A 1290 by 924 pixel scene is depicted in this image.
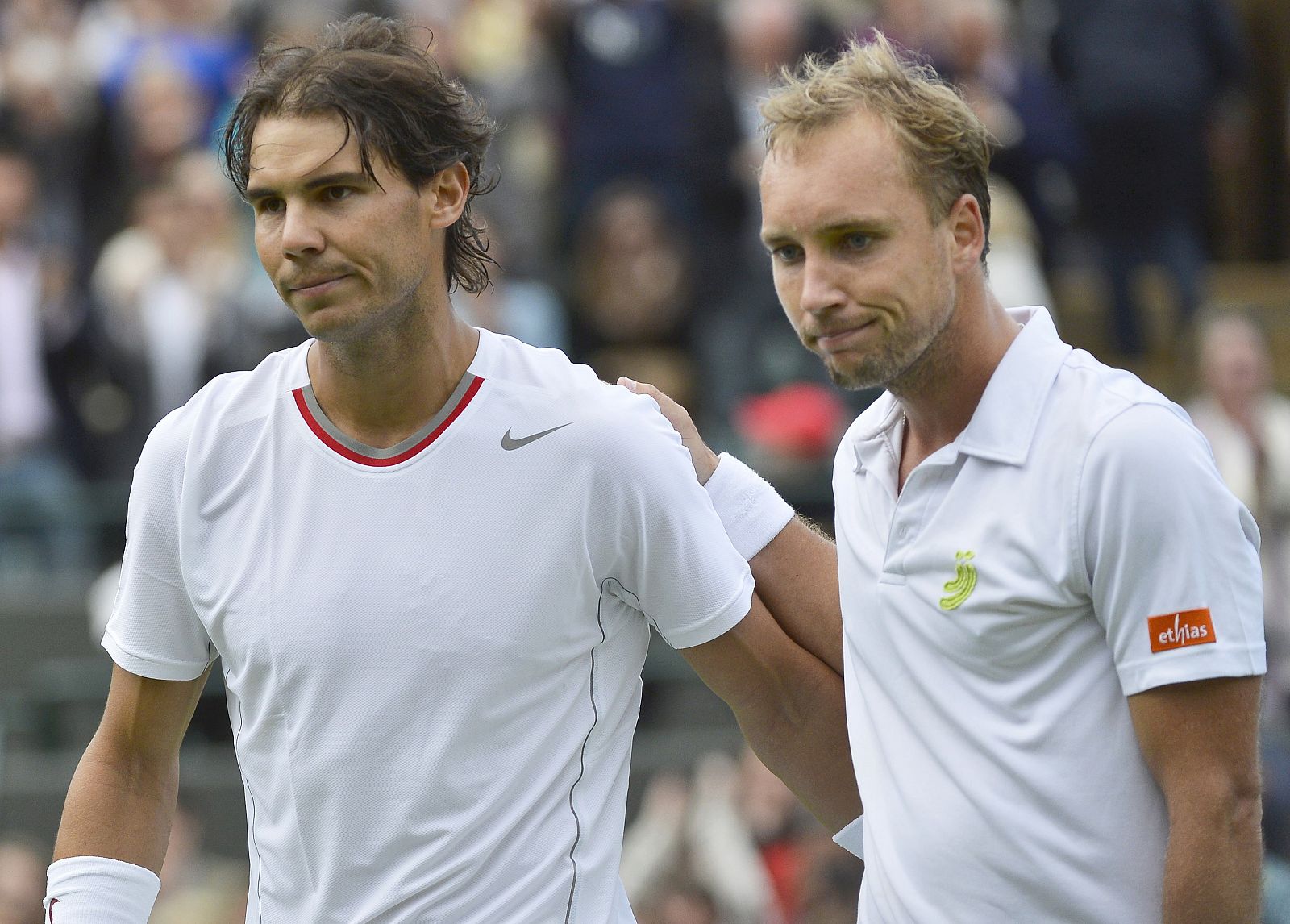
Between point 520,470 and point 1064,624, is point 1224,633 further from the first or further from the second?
point 520,470

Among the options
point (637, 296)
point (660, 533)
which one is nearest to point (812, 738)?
point (660, 533)

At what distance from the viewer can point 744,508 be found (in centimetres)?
343

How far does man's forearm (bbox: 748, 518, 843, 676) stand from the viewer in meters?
3.40

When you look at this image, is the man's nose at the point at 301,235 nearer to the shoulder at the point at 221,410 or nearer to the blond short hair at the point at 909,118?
the shoulder at the point at 221,410

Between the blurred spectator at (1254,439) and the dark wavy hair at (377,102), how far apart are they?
15.2ft

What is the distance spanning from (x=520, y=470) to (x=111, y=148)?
6.21 metres

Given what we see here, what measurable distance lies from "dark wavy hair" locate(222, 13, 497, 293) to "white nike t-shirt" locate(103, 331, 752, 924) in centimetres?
34

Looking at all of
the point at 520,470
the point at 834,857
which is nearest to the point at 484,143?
→ the point at 520,470

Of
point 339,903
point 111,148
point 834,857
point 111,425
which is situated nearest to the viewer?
point 339,903

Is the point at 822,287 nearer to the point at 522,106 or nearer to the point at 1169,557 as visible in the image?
the point at 1169,557

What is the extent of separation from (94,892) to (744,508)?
4.20ft

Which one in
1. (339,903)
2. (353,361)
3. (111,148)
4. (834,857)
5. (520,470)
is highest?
(111,148)

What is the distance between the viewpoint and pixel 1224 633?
2.69 m

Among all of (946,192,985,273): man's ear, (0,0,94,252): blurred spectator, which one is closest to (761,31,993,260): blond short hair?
(946,192,985,273): man's ear
